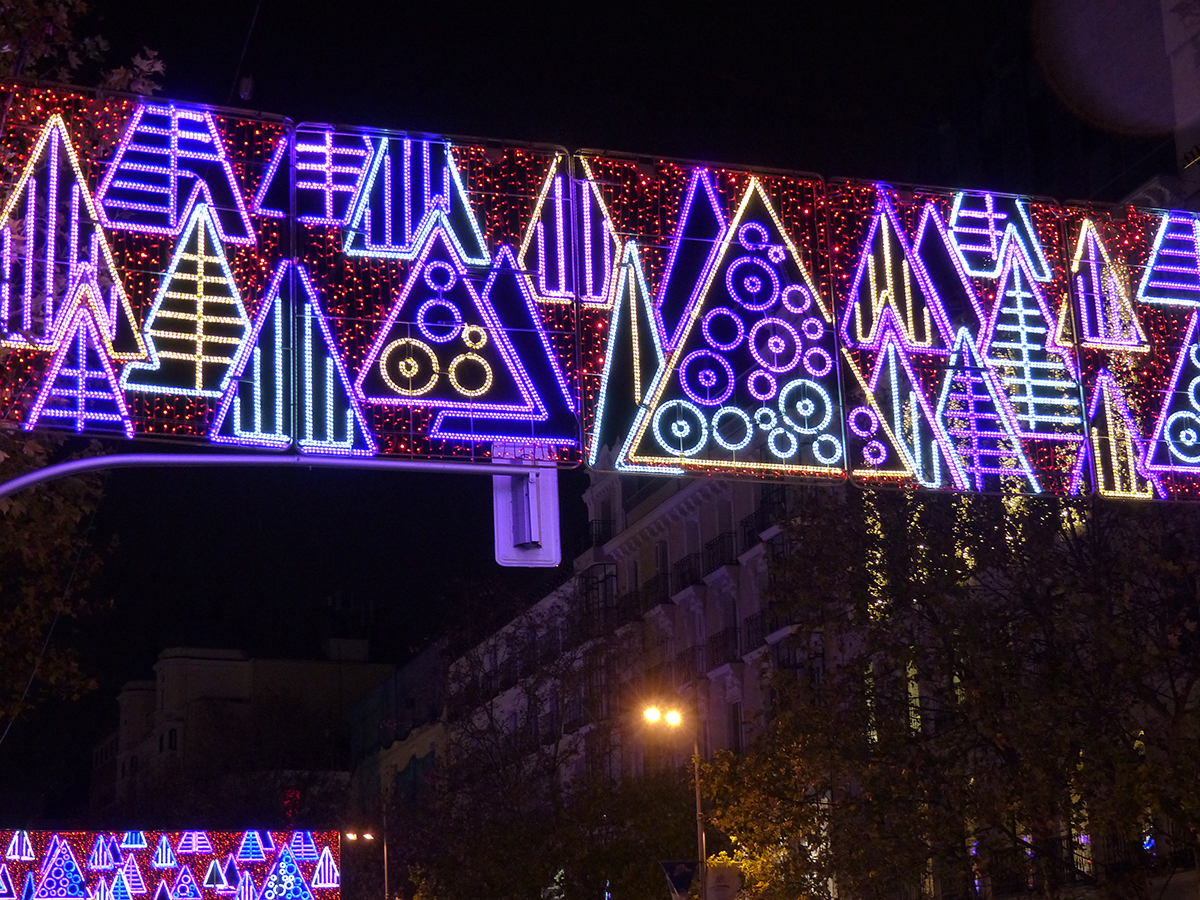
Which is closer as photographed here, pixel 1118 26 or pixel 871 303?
pixel 871 303

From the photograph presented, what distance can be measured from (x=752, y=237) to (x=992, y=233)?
2766 millimetres

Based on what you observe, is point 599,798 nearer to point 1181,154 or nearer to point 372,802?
point 1181,154

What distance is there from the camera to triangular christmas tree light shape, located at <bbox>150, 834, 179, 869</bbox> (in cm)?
4214

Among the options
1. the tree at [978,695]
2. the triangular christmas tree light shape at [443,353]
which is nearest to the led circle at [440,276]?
the triangular christmas tree light shape at [443,353]

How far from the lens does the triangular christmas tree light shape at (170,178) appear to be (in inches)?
668

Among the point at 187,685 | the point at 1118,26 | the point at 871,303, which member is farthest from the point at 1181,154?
the point at 187,685

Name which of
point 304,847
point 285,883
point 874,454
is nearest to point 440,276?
point 874,454

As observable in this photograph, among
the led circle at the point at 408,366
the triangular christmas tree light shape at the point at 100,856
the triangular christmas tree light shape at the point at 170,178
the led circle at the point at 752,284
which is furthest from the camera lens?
the triangular christmas tree light shape at the point at 100,856

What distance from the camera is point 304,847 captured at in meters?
43.5

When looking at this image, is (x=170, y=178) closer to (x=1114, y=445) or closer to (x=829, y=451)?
(x=829, y=451)

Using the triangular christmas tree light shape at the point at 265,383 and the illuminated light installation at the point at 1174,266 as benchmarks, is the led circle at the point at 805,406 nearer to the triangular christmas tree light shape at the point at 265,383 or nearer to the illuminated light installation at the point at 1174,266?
the illuminated light installation at the point at 1174,266

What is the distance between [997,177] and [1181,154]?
88.6ft

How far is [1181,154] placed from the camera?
38.5 metres

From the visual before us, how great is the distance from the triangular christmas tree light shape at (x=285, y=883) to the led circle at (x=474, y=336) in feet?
87.3
